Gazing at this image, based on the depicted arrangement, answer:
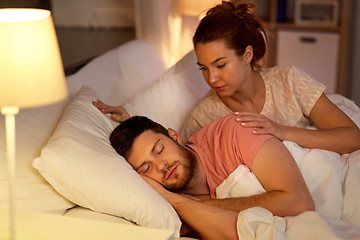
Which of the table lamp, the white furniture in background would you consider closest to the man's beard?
the table lamp

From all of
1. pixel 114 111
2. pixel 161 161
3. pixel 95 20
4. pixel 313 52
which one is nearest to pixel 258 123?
pixel 161 161

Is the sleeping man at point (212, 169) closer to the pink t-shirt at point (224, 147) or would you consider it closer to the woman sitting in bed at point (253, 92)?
the pink t-shirt at point (224, 147)

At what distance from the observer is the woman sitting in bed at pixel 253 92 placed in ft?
6.27

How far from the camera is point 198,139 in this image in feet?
6.32

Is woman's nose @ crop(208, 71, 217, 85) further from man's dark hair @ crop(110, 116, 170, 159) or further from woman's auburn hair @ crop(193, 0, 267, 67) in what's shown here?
man's dark hair @ crop(110, 116, 170, 159)

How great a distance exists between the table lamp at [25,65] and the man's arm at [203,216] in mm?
617

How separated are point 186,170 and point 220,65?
471mm

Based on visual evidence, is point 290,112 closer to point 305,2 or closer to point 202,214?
point 202,214

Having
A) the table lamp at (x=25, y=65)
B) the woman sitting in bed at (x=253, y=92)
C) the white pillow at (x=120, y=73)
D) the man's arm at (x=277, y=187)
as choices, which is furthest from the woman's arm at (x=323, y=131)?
the table lamp at (x=25, y=65)

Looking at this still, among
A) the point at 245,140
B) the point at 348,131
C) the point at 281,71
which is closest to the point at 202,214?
the point at 245,140

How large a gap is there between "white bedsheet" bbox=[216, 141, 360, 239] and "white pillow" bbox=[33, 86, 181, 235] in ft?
0.77


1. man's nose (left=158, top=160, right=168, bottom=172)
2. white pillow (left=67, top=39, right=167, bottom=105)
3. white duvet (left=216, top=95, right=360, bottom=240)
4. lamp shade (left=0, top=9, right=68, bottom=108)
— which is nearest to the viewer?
lamp shade (left=0, top=9, right=68, bottom=108)

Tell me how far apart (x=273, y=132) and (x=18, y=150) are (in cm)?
85

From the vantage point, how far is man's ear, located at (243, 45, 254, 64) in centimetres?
207
